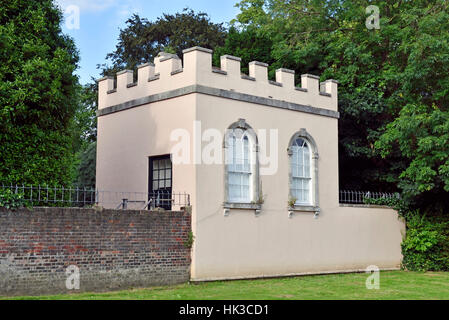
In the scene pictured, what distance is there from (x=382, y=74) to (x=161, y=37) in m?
16.4

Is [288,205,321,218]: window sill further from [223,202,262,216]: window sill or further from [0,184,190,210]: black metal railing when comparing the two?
[0,184,190,210]: black metal railing

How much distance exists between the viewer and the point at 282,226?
1775 cm

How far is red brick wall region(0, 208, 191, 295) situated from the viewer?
12.4 metres

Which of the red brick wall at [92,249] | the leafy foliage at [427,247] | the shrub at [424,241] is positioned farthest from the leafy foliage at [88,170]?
the leafy foliage at [427,247]

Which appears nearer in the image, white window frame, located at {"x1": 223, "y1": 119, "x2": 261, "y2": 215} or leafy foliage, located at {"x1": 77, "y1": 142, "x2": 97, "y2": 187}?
white window frame, located at {"x1": 223, "y1": 119, "x2": 261, "y2": 215}

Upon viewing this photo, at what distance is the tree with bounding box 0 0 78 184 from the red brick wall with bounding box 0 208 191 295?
171cm

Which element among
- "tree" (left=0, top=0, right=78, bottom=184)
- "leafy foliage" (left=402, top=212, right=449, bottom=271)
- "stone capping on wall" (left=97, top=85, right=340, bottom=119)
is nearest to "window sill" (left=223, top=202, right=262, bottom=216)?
"stone capping on wall" (left=97, top=85, right=340, bottom=119)

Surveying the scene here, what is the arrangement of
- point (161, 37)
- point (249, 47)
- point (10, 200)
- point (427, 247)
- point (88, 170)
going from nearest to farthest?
point (10, 200) → point (427, 247) → point (249, 47) → point (88, 170) → point (161, 37)

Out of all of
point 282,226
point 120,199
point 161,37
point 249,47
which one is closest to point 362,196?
point 282,226

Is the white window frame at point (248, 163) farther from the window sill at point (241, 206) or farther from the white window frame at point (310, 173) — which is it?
the white window frame at point (310, 173)

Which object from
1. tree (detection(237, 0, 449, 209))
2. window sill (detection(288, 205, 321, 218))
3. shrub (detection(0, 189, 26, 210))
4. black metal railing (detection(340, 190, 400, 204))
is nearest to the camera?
shrub (detection(0, 189, 26, 210))

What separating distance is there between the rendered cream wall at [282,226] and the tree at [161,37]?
15879 millimetres

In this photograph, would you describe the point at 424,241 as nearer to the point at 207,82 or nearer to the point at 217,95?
the point at 217,95
